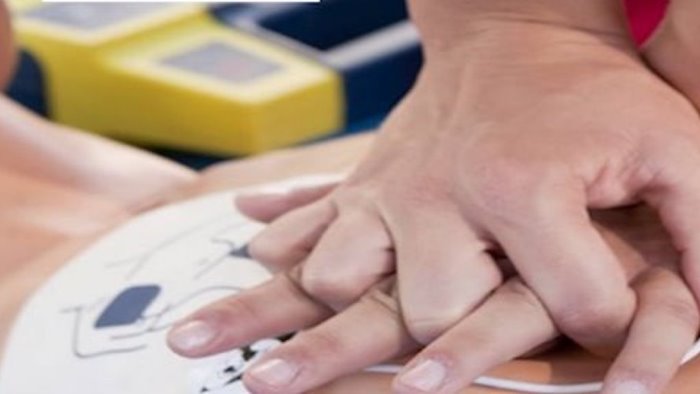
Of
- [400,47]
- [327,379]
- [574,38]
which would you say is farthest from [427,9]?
[400,47]

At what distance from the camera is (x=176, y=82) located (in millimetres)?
1336

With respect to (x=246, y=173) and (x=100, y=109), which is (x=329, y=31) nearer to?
(x=100, y=109)

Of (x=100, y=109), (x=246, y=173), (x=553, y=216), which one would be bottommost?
(x=100, y=109)

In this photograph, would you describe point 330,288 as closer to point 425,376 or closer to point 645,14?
point 425,376

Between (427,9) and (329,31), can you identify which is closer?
(427,9)

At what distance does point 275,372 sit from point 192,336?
0.16 feet

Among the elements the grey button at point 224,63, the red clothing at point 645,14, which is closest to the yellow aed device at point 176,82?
the grey button at point 224,63

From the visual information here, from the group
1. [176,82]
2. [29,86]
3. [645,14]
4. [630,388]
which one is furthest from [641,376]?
[29,86]

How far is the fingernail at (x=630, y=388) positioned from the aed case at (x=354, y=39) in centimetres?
79

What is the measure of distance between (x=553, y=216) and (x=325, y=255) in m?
0.11

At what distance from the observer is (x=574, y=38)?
683 millimetres

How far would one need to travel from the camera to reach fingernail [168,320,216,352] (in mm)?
653

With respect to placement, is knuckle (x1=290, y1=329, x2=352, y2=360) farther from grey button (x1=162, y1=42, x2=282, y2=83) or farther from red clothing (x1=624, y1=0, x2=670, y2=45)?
grey button (x1=162, y1=42, x2=282, y2=83)

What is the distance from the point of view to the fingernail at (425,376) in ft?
1.94
